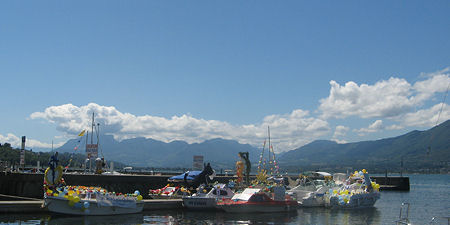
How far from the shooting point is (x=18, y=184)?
141 feet

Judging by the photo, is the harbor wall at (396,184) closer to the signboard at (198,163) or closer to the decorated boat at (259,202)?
the signboard at (198,163)

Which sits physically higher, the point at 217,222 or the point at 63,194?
the point at 63,194

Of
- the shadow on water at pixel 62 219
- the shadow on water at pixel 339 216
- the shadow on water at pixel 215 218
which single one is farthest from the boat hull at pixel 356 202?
the shadow on water at pixel 62 219

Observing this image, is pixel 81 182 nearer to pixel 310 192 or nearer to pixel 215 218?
pixel 215 218

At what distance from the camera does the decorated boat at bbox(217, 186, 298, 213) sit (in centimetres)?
3581

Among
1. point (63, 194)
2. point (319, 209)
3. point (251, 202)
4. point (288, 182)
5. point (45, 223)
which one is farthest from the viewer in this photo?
point (288, 182)

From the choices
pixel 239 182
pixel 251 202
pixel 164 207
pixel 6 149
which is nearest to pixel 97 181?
pixel 164 207

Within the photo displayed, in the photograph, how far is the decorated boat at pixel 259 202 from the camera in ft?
117

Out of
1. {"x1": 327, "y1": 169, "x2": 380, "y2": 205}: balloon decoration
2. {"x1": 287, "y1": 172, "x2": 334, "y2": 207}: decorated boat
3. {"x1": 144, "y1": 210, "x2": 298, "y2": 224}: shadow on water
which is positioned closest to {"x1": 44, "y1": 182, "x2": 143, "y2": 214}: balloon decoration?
{"x1": 144, "y1": 210, "x2": 298, "y2": 224}: shadow on water

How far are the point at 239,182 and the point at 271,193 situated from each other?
24.6 ft

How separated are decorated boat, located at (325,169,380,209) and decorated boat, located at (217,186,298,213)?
5.60 metres

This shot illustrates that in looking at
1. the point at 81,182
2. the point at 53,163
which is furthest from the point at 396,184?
the point at 53,163

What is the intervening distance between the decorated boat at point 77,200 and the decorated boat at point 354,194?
20.9 metres

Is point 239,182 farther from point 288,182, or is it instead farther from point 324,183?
point 288,182
